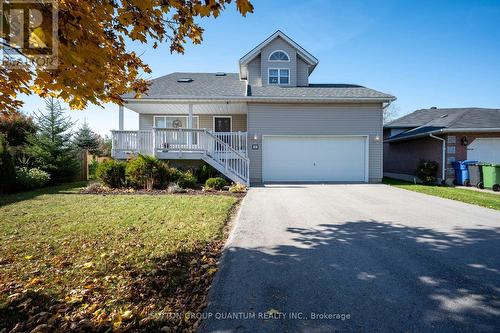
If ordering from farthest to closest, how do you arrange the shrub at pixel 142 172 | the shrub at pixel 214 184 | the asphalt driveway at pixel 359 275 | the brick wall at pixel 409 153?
the brick wall at pixel 409 153 → the shrub at pixel 214 184 → the shrub at pixel 142 172 → the asphalt driveway at pixel 359 275

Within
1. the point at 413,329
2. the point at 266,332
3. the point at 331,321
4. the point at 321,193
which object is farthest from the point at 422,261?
the point at 321,193

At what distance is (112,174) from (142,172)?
1297 mm

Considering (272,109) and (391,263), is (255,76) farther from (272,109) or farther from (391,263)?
(391,263)

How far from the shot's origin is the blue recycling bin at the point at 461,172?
13430mm

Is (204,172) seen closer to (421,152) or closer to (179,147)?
(179,147)

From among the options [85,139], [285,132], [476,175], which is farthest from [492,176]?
[85,139]

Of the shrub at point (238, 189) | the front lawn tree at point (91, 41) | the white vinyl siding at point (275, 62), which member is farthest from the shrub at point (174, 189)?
the white vinyl siding at point (275, 62)

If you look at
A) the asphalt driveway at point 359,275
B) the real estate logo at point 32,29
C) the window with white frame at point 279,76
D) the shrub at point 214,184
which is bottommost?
the asphalt driveway at point 359,275

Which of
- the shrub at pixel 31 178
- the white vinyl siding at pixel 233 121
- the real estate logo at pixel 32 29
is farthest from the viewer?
the white vinyl siding at pixel 233 121

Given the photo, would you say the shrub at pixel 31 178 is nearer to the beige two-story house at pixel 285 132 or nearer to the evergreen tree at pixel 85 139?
the beige two-story house at pixel 285 132

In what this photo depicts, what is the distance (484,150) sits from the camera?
14.3 metres

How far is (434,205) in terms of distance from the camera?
8.02 meters

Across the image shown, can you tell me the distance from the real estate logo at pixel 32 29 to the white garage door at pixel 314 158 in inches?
448

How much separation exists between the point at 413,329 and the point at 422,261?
1785 millimetres
